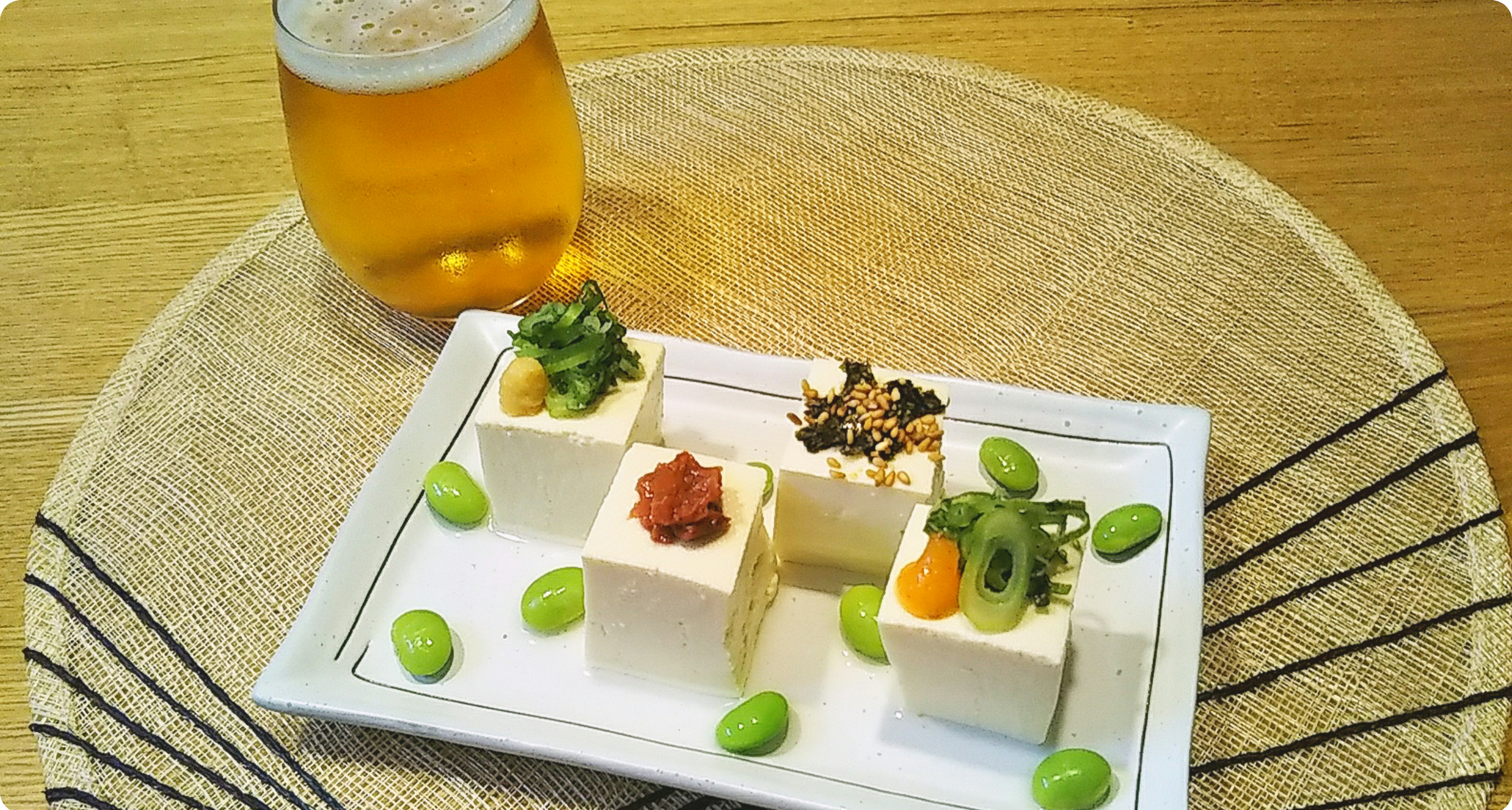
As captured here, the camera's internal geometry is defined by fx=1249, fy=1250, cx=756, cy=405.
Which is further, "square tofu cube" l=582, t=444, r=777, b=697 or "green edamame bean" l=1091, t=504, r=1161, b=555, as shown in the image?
"green edamame bean" l=1091, t=504, r=1161, b=555

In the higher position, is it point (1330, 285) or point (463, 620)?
point (1330, 285)

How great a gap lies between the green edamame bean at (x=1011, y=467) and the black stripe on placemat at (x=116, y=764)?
87cm

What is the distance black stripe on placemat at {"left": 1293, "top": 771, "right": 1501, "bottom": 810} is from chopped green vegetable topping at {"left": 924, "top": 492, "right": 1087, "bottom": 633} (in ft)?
1.07

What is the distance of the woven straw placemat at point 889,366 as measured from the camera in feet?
4.01

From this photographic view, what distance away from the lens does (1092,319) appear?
1672 mm

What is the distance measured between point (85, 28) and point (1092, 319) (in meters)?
1.86

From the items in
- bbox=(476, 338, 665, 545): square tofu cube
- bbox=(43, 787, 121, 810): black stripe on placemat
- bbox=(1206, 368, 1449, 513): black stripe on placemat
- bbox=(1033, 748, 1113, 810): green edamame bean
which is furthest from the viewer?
bbox=(1206, 368, 1449, 513): black stripe on placemat

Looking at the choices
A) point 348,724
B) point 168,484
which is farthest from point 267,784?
point 168,484

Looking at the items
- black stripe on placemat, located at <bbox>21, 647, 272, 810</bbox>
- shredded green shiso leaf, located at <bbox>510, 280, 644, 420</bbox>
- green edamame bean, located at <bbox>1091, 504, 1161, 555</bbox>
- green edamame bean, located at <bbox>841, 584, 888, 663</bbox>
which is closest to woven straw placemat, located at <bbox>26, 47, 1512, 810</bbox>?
black stripe on placemat, located at <bbox>21, 647, 272, 810</bbox>

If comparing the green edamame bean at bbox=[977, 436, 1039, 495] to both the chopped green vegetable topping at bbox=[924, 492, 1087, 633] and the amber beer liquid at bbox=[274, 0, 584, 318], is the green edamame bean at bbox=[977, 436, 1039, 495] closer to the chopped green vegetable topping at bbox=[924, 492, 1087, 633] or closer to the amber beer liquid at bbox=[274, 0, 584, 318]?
the chopped green vegetable topping at bbox=[924, 492, 1087, 633]

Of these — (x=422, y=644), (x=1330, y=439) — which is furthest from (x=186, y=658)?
(x=1330, y=439)

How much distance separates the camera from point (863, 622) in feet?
4.09

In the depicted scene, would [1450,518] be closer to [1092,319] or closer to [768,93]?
[1092,319]

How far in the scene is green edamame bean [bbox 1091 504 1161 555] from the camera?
1.30 metres
